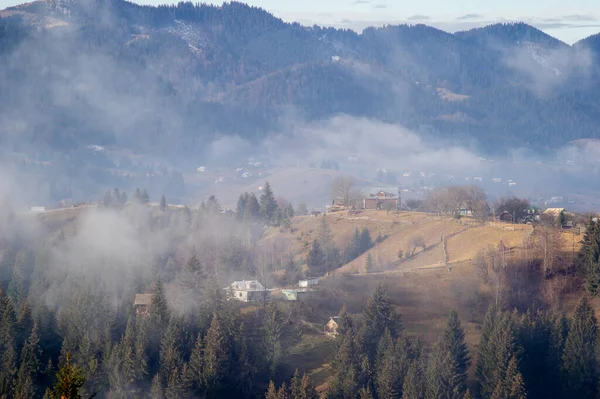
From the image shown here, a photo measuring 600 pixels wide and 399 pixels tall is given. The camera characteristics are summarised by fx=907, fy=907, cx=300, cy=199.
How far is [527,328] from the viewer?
6344 cm

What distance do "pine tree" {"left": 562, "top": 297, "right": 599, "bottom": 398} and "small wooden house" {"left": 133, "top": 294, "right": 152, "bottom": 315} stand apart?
3171 centimetres

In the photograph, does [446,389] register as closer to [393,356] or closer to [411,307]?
[393,356]

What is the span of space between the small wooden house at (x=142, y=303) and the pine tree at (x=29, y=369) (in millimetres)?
9379

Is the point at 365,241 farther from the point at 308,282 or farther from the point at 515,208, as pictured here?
the point at 308,282

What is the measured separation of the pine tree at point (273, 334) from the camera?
62.3 m

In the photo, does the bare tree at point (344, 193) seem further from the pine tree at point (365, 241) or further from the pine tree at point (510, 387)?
the pine tree at point (510, 387)

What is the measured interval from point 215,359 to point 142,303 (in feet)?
54.9

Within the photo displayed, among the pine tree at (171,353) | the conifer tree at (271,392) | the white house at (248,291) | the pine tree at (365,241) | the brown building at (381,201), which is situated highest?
the brown building at (381,201)

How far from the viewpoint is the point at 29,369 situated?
198 ft

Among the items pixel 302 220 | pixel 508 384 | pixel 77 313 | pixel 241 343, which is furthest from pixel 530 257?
pixel 302 220

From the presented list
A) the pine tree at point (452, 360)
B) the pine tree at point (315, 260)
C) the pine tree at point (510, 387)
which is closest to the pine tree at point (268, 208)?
the pine tree at point (315, 260)

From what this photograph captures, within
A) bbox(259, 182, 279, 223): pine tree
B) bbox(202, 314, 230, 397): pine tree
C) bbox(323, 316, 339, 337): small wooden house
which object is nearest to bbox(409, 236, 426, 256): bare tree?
bbox(323, 316, 339, 337): small wooden house

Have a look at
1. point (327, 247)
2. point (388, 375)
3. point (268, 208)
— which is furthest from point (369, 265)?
point (268, 208)

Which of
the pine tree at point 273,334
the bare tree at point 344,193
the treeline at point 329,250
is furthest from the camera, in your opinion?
the bare tree at point 344,193
